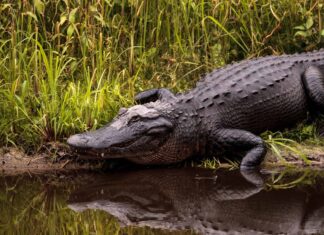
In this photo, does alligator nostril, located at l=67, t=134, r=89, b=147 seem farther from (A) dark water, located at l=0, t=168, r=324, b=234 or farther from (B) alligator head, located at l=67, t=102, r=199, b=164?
(A) dark water, located at l=0, t=168, r=324, b=234

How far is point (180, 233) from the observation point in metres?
4.18

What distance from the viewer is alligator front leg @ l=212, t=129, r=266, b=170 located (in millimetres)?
5672

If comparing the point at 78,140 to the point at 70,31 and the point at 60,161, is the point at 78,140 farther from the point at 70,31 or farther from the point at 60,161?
the point at 70,31

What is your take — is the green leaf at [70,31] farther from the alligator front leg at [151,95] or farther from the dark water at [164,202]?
the dark water at [164,202]

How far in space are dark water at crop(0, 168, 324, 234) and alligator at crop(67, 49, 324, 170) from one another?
0.64 feet

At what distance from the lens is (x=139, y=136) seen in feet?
18.7

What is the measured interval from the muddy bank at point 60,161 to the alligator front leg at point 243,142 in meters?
0.13

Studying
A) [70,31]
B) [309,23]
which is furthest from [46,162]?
[309,23]

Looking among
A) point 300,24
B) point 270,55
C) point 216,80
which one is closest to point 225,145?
point 216,80

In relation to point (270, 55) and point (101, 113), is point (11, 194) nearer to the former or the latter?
point (101, 113)

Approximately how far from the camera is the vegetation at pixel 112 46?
19.7 feet

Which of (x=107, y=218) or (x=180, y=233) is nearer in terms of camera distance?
(x=180, y=233)

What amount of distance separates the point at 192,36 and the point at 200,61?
259 millimetres

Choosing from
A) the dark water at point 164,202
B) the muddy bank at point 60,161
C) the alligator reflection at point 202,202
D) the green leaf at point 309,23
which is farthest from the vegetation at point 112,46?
the alligator reflection at point 202,202
